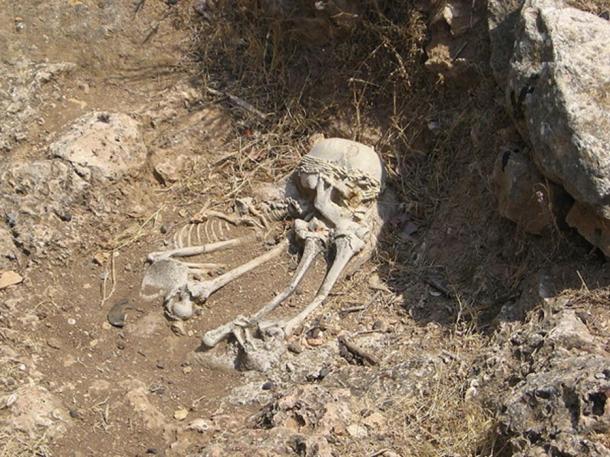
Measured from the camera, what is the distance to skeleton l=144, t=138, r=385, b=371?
5.91m

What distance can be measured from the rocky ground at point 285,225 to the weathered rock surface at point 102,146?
16 millimetres

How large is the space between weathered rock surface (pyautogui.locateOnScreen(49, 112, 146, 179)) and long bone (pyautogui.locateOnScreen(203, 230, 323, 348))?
143 cm

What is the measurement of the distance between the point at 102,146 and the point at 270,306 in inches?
66.8

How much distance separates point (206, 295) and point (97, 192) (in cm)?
112

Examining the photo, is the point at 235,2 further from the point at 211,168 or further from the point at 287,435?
the point at 287,435

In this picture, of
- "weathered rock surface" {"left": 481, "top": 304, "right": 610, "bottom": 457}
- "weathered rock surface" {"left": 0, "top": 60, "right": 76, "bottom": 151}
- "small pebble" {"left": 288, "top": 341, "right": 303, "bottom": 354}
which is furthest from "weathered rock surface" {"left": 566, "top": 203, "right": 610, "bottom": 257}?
"weathered rock surface" {"left": 0, "top": 60, "right": 76, "bottom": 151}

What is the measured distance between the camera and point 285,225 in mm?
6520

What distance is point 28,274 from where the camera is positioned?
6086mm

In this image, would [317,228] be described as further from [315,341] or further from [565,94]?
[565,94]

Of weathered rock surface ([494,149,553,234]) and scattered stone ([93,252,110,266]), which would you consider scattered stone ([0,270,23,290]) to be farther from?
weathered rock surface ([494,149,553,234])

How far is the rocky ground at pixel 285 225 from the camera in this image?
4.89 metres

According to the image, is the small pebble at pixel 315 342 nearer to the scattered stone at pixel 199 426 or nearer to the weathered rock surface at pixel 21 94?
the scattered stone at pixel 199 426

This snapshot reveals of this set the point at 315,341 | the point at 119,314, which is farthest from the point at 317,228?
the point at 119,314

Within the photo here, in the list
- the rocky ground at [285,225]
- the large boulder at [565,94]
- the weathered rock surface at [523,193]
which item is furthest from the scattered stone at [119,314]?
the large boulder at [565,94]
